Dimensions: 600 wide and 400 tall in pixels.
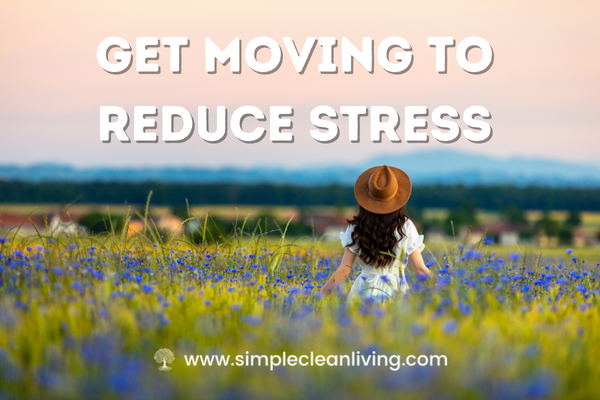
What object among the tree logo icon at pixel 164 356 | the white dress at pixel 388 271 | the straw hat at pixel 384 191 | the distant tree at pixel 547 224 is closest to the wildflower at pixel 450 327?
the tree logo icon at pixel 164 356

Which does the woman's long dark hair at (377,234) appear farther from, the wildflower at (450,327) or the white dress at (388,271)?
the wildflower at (450,327)

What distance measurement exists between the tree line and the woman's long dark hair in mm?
64712

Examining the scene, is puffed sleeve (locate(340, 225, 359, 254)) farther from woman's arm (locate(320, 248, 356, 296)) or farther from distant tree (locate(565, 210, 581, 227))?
distant tree (locate(565, 210, 581, 227))

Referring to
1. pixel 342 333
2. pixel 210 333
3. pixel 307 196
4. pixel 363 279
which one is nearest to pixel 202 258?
pixel 363 279

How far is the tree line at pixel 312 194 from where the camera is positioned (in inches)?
2805

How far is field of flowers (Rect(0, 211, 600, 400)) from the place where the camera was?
7.35ft

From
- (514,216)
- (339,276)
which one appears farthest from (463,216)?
(339,276)

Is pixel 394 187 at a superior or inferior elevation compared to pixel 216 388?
superior

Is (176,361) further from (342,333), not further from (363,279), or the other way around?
(363,279)

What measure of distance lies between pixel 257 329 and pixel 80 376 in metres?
1.13

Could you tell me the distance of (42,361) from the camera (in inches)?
107

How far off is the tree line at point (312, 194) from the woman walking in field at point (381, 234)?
64.7 m

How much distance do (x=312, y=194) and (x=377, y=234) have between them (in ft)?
232

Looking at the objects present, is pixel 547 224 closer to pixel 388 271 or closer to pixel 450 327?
pixel 388 271
